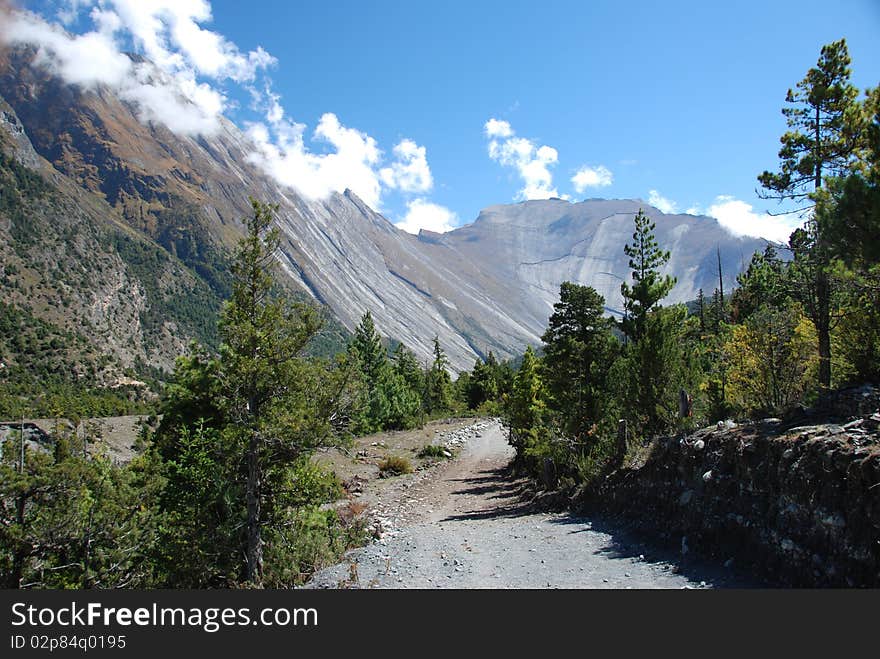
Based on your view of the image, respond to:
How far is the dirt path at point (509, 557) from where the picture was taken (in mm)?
8505

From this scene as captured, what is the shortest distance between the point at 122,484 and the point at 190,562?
2.19 metres

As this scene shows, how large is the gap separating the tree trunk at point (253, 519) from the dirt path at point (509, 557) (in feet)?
4.43

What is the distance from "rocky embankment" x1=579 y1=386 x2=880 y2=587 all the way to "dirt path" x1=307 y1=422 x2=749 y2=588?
0.68 m

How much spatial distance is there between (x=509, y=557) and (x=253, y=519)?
5.40 metres

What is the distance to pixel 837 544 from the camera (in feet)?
21.0

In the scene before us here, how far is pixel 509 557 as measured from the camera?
1072 cm

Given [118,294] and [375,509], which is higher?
[118,294]

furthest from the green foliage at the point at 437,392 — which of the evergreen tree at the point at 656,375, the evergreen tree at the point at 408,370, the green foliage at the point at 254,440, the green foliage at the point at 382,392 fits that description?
the green foliage at the point at 254,440

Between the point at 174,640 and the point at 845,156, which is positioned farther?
the point at 845,156

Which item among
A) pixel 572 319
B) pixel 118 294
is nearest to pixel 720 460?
pixel 572 319

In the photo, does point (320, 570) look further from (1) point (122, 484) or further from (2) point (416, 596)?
(2) point (416, 596)

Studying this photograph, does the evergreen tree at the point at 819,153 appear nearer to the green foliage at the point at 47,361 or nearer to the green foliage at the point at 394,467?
the green foliage at the point at 394,467

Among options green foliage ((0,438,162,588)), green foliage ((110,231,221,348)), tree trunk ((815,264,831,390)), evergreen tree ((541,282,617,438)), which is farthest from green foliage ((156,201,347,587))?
green foliage ((110,231,221,348))

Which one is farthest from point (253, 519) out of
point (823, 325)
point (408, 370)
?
point (408, 370)
